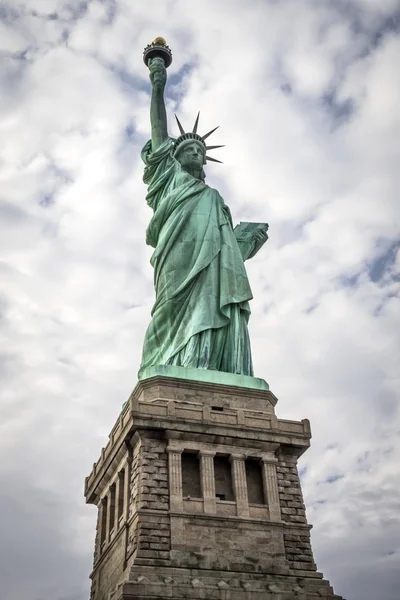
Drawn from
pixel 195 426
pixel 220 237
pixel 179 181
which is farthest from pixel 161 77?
pixel 195 426

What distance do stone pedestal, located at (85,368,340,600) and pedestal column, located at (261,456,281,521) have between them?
0.10 ft

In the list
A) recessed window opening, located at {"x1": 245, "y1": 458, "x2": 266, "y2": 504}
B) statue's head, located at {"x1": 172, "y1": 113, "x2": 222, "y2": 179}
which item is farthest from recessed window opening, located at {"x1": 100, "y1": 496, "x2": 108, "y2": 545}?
statue's head, located at {"x1": 172, "y1": 113, "x2": 222, "y2": 179}

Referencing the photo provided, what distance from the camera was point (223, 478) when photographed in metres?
23.6

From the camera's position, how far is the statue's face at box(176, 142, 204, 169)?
32.5m

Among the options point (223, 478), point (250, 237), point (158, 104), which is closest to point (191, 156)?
point (158, 104)

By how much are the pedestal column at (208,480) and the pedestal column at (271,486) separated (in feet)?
5.53

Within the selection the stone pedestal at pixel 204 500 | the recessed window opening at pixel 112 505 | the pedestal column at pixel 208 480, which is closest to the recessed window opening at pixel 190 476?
the stone pedestal at pixel 204 500

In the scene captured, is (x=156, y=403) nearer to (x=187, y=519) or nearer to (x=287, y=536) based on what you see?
(x=187, y=519)

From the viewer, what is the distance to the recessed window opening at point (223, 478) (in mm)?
23250

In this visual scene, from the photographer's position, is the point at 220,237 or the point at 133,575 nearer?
the point at 133,575

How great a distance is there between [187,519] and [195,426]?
2.77 meters

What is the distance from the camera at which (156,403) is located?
23781 millimetres

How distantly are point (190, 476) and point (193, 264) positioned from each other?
8.59 metres

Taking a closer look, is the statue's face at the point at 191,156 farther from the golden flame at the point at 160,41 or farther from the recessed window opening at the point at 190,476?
the recessed window opening at the point at 190,476
